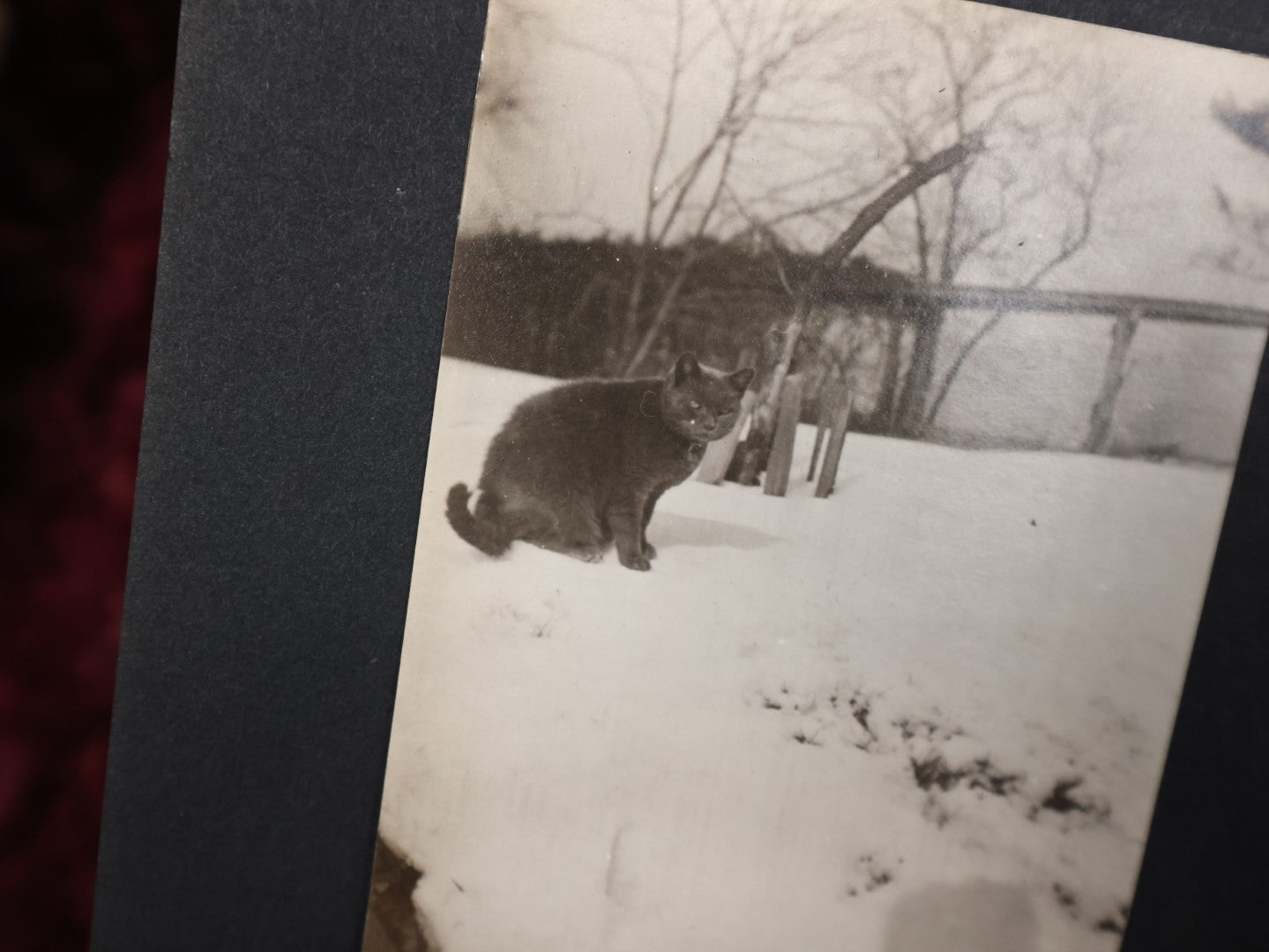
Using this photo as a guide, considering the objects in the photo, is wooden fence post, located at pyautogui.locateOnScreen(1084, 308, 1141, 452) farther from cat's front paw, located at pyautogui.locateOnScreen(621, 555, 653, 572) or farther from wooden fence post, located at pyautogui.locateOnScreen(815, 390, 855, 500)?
cat's front paw, located at pyautogui.locateOnScreen(621, 555, 653, 572)

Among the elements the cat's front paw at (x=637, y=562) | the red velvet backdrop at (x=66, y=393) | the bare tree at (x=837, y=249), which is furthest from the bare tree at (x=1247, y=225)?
the red velvet backdrop at (x=66, y=393)

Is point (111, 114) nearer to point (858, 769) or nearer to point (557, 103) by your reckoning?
point (557, 103)

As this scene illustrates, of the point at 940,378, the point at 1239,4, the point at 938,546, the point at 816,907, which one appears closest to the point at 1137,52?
the point at 1239,4

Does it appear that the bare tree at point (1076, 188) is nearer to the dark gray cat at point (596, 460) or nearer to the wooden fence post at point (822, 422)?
the wooden fence post at point (822, 422)

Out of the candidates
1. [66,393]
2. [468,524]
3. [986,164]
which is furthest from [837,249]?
[66,393]

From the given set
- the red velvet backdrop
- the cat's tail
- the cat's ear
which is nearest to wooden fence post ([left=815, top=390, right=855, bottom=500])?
the cat's ear

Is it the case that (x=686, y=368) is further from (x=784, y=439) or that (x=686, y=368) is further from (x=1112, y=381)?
(x=1112, y=381)
